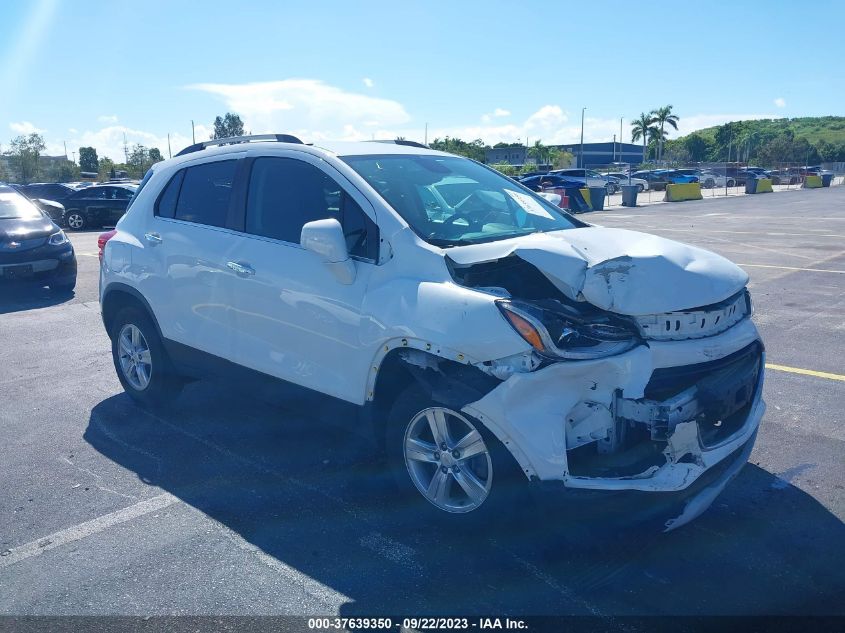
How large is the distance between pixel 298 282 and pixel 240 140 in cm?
159

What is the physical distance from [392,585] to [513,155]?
110327 mm

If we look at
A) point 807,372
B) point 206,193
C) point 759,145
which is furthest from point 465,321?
point 759,145

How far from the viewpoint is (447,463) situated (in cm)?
368

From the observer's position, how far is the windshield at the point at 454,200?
163 inches

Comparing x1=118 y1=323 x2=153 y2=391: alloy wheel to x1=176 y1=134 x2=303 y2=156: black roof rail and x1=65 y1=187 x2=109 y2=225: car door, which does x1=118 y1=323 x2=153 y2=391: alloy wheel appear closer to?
x1=176 y1=134 x2=303 y2=156: black roof rail

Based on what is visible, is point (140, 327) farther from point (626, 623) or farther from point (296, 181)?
point (626, 623)

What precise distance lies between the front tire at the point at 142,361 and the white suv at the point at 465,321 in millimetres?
422

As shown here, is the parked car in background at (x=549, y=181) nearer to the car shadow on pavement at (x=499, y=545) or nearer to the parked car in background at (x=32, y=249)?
the parked car in background at (x=32, y=249)

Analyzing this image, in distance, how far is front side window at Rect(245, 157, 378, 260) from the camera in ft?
13.6

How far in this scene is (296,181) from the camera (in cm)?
459

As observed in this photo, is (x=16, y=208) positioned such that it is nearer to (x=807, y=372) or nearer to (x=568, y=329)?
(x=568, y=329)

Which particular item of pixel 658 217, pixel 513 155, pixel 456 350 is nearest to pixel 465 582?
pixel 456 350

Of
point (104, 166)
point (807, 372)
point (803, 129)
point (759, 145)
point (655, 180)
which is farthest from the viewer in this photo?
point (803, 129)

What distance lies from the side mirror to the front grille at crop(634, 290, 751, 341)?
150 centimetres
